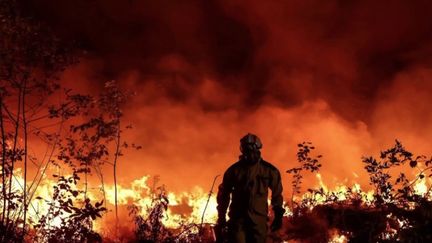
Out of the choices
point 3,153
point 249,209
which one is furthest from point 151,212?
point 249,209

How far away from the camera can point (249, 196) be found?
6.37m

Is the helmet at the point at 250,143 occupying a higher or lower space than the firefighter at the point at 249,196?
higher

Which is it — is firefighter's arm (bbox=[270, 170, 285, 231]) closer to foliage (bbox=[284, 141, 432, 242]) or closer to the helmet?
the helmet

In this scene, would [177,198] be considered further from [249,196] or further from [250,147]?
[250,147]

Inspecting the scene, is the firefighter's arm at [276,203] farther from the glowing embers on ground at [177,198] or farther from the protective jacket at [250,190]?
the glowing embers on ground at [177,198]

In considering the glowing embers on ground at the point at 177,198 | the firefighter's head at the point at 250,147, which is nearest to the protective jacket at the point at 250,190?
the firefighter's head at the point at 250,147

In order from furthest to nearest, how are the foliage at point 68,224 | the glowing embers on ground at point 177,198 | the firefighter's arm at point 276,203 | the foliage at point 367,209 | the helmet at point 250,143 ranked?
the glowing embers on ground at point 177,198, the foliage at point 68,224, the foliage at point 367,209, the firefighter's arm at point 276,203, the helmet at point 250,143

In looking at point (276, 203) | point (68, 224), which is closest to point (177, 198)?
point (68, 224)

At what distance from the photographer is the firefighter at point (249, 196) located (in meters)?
6.31

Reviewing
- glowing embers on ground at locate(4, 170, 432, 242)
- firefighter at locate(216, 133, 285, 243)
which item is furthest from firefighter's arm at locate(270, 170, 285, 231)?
glowing embers on ground at locate(4, 170, 432, 242)

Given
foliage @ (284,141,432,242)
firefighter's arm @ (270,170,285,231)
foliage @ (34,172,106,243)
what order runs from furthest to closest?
foliage @ (34,172,106,243) → foliage @ (284,141,432,242) → firefighter's arm @ (270,170,285,231)

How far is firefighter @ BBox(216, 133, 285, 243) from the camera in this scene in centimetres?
631

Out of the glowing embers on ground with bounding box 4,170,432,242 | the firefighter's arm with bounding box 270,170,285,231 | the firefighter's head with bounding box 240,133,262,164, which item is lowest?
the firefighter's arm with bounding box 270,170,285,231

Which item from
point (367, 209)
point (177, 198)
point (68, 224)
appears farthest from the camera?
point (177, 198)
